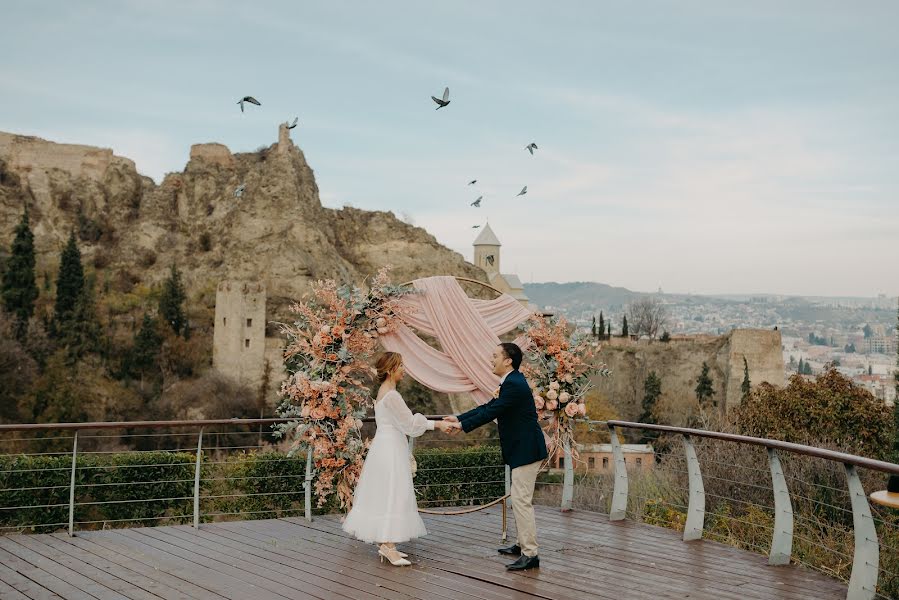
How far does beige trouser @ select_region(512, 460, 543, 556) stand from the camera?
5938 mm

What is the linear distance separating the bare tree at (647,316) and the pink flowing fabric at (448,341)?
85916mm

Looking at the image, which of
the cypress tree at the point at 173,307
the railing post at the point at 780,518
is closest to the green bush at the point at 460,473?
the railing post at the point at 780,518

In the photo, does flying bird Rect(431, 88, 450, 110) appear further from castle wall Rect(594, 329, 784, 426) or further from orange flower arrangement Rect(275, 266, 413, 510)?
castle wall Rect(594, 329, 784, 426)

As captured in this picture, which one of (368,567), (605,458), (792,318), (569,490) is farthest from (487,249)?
(368,567)

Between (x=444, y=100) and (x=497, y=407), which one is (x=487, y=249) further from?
(x=497, y=407)

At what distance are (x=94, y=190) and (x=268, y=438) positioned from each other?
38.6 meters

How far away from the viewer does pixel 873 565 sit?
4727 mm

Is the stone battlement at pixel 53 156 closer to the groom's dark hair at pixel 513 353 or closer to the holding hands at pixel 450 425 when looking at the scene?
the holding hands at pixel 450 425

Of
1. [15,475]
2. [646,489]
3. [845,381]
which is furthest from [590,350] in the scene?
[845,381]

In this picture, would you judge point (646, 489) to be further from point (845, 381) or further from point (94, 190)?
point (94, 190)

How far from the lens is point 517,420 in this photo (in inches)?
239

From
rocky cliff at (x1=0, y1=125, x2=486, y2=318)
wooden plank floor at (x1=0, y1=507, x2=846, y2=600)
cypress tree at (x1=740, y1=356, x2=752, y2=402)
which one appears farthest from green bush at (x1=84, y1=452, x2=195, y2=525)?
cypress tree at (x1=740, y1=356, x2=752, y2=402)

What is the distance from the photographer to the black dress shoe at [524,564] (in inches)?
232

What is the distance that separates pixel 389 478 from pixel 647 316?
92.5 meters
